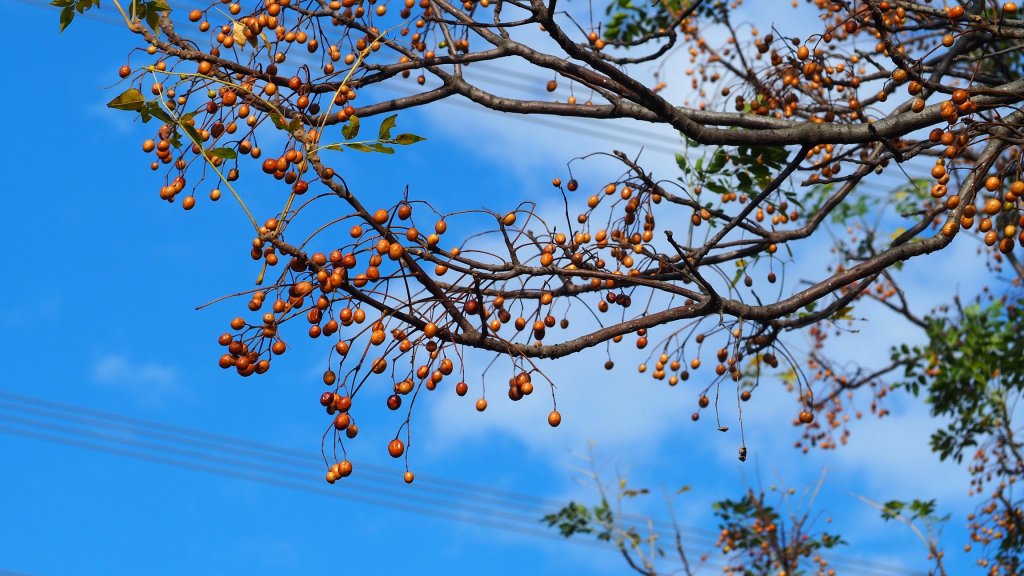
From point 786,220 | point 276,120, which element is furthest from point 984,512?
point 276,120

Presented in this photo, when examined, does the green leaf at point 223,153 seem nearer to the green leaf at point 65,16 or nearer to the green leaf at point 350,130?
the green leaf at point 350,130

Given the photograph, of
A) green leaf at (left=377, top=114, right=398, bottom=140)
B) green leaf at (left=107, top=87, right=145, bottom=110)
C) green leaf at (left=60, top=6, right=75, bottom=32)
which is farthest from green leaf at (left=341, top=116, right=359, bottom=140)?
green leaf at (left=60, top=6, right=75, bottom=32)

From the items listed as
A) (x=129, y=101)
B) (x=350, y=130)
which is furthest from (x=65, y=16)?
(x=350, y=130)

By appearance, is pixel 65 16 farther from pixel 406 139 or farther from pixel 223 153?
pixel 406 139

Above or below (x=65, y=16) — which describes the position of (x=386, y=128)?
below

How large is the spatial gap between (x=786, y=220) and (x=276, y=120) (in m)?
3.55

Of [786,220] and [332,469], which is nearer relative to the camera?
[332,469]

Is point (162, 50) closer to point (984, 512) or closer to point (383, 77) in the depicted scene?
point (383, 77)

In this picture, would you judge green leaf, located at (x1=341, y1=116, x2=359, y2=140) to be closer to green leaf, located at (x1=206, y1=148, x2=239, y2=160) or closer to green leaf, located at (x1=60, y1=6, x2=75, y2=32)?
green leaf, located at (x1=206, y1=148, x2=239, y2=160)

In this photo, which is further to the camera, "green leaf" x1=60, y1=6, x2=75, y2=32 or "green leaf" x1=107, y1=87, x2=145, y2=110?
"green leaf" x1=60, y1=6, x2=75, y2=32

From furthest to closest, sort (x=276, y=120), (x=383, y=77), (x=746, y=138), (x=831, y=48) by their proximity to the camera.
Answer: (x=831, y=48)
(x=383, y=77)
(x=746, y=138)
(x=276, y=120)

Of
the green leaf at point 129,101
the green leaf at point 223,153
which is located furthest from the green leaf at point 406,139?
the green leaf at point 129,101

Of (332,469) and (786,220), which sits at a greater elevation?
(786,220)

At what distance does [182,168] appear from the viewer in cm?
387
